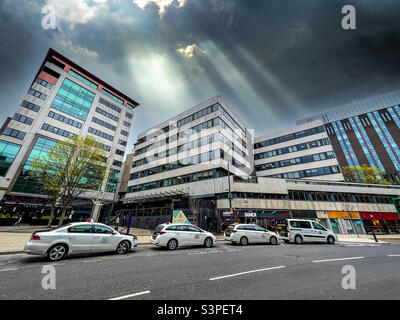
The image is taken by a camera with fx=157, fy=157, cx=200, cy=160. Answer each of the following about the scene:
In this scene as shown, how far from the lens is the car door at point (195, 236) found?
1056 centimetres

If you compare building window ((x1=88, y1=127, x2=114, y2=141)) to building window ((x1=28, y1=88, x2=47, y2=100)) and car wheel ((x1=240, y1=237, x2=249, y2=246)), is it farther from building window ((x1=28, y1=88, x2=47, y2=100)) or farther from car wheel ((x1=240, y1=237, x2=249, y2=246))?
car wheel ((x1=240, y1=237, x2=249, y2=246))

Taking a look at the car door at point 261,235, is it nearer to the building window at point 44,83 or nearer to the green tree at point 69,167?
the green tree at point 69,167

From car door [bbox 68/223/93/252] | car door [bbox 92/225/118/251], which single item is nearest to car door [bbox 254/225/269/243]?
car door [bbox 92/225/118/251]

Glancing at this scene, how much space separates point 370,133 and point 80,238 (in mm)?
91120

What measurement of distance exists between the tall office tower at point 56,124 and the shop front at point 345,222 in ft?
133

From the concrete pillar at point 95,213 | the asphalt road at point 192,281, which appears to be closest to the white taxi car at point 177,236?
the asphalt road at point 192,281

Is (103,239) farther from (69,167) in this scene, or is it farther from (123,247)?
(69,167)

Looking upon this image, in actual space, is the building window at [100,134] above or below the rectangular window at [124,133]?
below

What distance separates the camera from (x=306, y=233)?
45.1 ft

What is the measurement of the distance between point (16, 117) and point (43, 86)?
32.8ft

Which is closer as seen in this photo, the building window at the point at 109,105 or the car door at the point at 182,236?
the car door at the point at 182,236

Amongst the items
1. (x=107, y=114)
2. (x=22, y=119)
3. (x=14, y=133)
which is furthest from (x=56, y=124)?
(x=107, y=114)

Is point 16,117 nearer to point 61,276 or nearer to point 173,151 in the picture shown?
point 173,151
